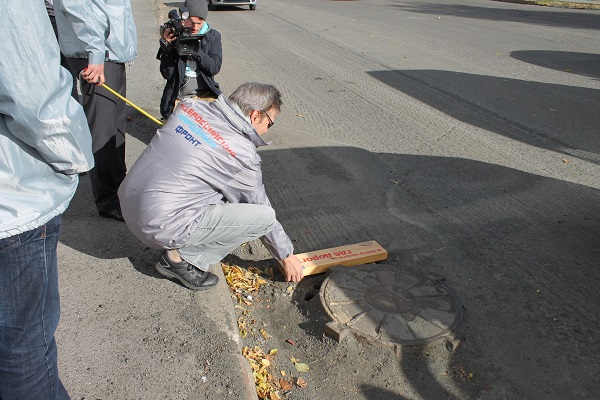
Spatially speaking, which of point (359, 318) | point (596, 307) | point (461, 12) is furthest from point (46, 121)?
point (461, 12)

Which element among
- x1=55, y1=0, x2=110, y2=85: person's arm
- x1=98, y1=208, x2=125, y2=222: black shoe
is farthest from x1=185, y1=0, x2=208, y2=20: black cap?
x1=98, y1=208, x2=125, y2=222: black shoe

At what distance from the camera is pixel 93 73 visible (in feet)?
11.5

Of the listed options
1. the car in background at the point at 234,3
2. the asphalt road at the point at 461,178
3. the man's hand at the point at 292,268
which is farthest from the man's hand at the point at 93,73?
the car in background at the point at 234,3

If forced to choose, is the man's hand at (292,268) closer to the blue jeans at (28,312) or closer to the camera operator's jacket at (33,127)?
the blue jeans at (28,312)

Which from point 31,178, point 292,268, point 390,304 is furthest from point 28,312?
point 390,304

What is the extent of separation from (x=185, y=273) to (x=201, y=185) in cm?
52

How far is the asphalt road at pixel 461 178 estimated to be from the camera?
3094 millimetres

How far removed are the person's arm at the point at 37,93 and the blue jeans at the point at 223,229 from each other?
132 cm

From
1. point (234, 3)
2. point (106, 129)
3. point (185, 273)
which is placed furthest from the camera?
point (234, 3)

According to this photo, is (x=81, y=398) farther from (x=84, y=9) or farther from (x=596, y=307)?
(x=596, y=307)

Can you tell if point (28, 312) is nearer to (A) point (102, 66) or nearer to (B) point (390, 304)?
(B) point (390, 304)

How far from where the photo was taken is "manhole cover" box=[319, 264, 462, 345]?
2.95m

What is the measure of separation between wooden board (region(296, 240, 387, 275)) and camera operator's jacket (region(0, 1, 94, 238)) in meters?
1.97

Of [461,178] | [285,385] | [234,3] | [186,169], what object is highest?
[186,169]
